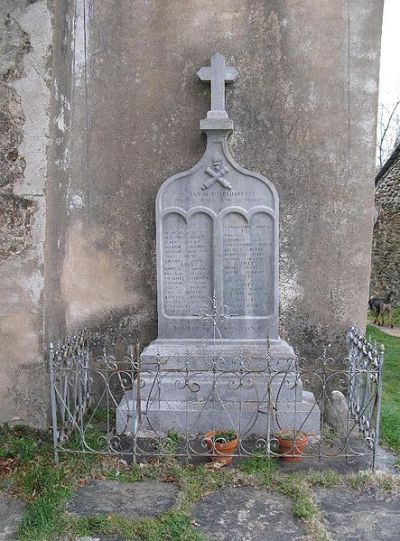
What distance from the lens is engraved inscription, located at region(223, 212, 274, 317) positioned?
5043mm

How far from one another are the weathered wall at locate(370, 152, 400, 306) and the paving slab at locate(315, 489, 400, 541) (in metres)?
11.1

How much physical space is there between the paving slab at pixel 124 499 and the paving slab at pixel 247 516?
271 millimetres

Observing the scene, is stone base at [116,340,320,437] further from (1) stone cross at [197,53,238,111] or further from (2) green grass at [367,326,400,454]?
(1) stone cross at [197,53,238,111]

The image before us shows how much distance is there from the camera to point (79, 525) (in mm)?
3262

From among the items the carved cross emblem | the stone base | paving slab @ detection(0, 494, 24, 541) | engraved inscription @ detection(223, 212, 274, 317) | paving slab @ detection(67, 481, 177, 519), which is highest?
the carved cross emblem

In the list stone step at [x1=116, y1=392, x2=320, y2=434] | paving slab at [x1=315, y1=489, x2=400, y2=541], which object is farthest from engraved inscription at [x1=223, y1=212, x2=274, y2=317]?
paving slab at [x1=315, y1=489, x2=400, y2=541]

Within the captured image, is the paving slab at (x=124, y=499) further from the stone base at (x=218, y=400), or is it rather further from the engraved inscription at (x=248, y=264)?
the engraved inscription at (x=248, y=264)

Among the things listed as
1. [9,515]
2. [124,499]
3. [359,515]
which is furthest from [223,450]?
[9,515]

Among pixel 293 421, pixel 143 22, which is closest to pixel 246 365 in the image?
pixel 293 421

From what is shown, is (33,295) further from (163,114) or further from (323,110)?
(323,110)

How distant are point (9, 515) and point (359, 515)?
2.39 metres

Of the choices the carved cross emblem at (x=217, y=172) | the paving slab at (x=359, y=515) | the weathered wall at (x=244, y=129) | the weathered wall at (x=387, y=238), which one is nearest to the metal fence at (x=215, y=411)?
the paving slab at (x=359, y=515)

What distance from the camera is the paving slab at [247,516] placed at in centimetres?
321

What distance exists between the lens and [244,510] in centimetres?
347
